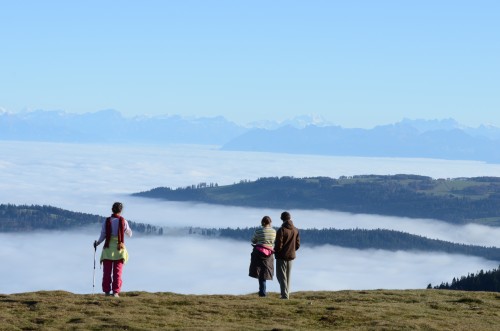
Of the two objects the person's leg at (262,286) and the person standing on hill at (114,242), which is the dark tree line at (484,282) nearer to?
the person's leg at (262,286)

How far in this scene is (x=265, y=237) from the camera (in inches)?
1592

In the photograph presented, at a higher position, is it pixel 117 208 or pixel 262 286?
pixel 117 208

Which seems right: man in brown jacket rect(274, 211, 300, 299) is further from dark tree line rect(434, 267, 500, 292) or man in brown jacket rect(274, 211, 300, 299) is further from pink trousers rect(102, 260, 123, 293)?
dark tree line rect(434, 267, 500, 292)

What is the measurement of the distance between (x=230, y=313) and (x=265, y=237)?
238 inches


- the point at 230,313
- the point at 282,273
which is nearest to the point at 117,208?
the point at 230,313

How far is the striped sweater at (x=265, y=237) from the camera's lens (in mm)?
40281

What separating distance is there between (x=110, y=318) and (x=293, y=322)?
7.35 metres

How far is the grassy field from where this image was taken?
31812 millimetres

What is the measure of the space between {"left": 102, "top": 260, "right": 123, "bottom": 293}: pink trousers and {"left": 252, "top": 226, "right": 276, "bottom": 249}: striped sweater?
6.92 meters

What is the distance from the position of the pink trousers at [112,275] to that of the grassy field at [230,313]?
570 mm

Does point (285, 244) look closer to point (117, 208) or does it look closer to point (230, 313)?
point (230, 313)

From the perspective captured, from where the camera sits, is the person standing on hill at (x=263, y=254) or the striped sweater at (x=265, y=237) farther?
the person standing on hill at (x=263, y=254)

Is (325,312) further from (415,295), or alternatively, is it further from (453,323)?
(415,295)

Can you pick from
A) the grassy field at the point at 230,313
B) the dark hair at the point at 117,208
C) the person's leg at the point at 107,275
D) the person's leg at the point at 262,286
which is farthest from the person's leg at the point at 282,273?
the dark hair at the point at 117,208
